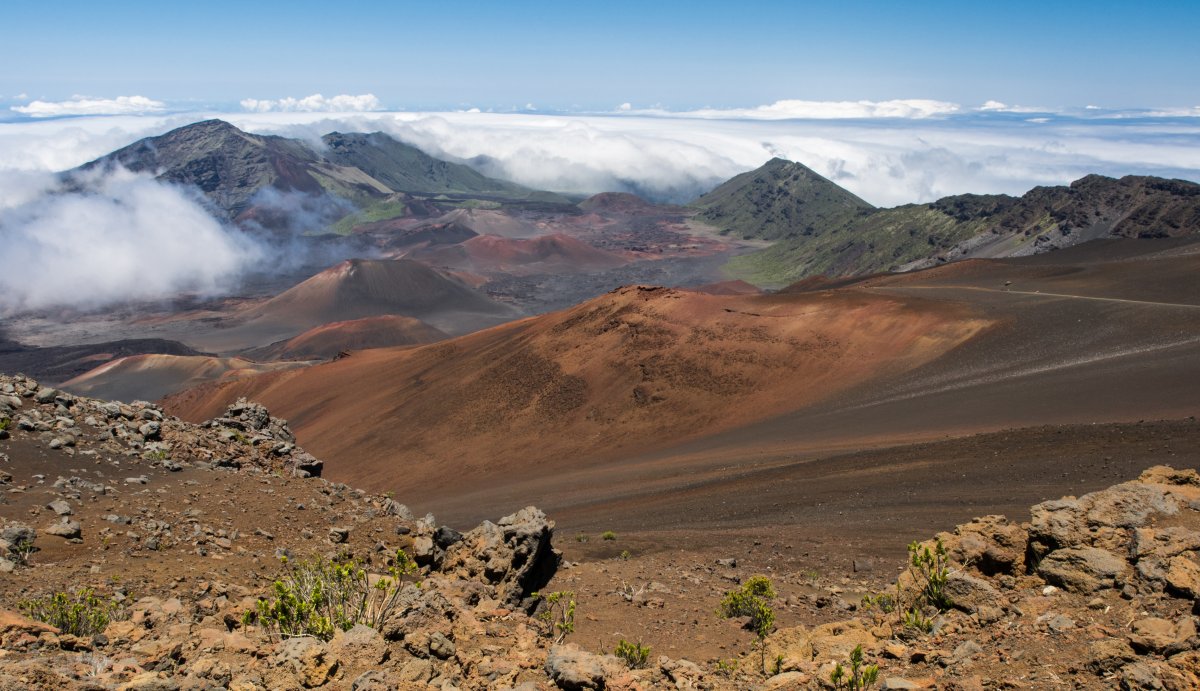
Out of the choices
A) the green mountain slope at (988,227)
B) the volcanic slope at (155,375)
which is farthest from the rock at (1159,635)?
the green mountain slope at (988,227)

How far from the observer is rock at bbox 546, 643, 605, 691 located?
6.16m

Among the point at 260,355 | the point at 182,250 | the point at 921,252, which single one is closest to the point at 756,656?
the point at 260,355

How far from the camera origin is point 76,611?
25.6 feet

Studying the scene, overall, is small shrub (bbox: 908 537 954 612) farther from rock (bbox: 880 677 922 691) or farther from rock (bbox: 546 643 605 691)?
rock (bbox: 546 643 605 691)

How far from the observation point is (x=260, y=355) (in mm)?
92438

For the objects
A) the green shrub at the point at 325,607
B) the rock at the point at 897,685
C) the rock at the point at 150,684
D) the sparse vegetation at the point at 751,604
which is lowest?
the sparse vegetation at the point at 751,604

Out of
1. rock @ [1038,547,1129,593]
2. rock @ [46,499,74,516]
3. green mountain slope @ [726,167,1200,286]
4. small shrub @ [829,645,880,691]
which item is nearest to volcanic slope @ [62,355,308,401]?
rock @ [46,499,74,516]

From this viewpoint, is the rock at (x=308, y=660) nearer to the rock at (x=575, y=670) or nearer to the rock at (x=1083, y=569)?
the rock at (x=575, y=670)

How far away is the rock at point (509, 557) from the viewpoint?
11.6 meters

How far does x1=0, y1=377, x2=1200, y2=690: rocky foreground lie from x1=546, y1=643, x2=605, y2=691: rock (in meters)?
0.02

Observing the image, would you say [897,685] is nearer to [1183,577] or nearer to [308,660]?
[1183,577]

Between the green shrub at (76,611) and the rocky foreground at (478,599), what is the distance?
0.10 m

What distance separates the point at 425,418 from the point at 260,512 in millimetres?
24525

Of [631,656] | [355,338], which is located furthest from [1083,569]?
[355,338]
